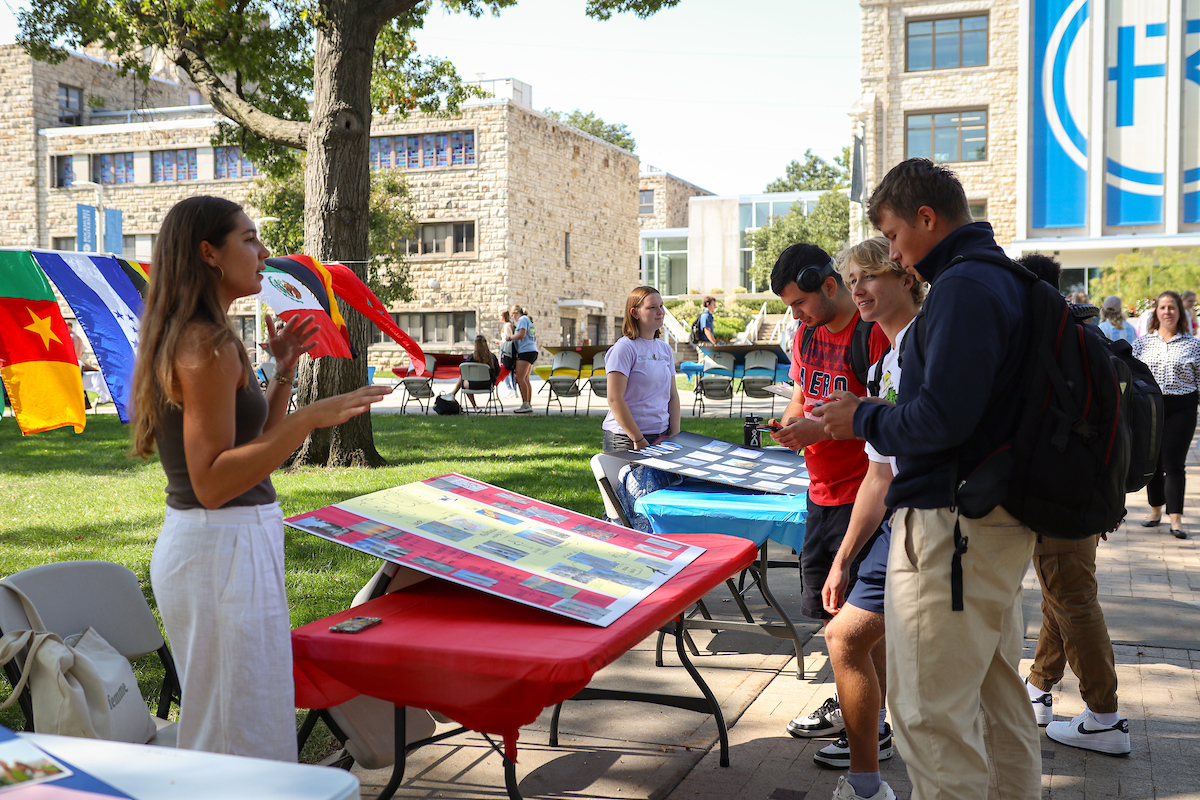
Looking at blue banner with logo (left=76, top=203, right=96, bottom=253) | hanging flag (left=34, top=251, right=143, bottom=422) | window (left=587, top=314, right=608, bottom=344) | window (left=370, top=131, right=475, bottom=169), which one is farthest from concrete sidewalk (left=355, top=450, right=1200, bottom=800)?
window (left=587, top=314, right=608, bottom=344)

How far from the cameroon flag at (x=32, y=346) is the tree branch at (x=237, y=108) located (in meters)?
7.74

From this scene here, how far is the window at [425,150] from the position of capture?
35.6 meters

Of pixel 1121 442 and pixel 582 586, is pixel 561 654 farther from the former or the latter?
pixel 1121 442

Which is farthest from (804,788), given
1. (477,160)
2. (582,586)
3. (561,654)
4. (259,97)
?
(477,160)

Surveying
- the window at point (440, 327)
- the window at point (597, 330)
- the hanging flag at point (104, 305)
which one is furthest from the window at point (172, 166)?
the hanging flag at point (104, 305)

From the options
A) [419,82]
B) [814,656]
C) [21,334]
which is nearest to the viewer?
[21,334]

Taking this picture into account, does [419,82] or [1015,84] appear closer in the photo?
[419,82]

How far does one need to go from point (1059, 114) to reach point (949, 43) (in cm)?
411

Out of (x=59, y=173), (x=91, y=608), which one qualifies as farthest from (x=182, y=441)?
(x=59, y=173)

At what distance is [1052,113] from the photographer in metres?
29.1

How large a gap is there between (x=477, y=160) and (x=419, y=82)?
2087 cm

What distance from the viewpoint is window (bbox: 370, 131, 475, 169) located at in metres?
35.6

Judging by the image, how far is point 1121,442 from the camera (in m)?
2.17

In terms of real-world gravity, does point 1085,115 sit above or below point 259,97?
above
